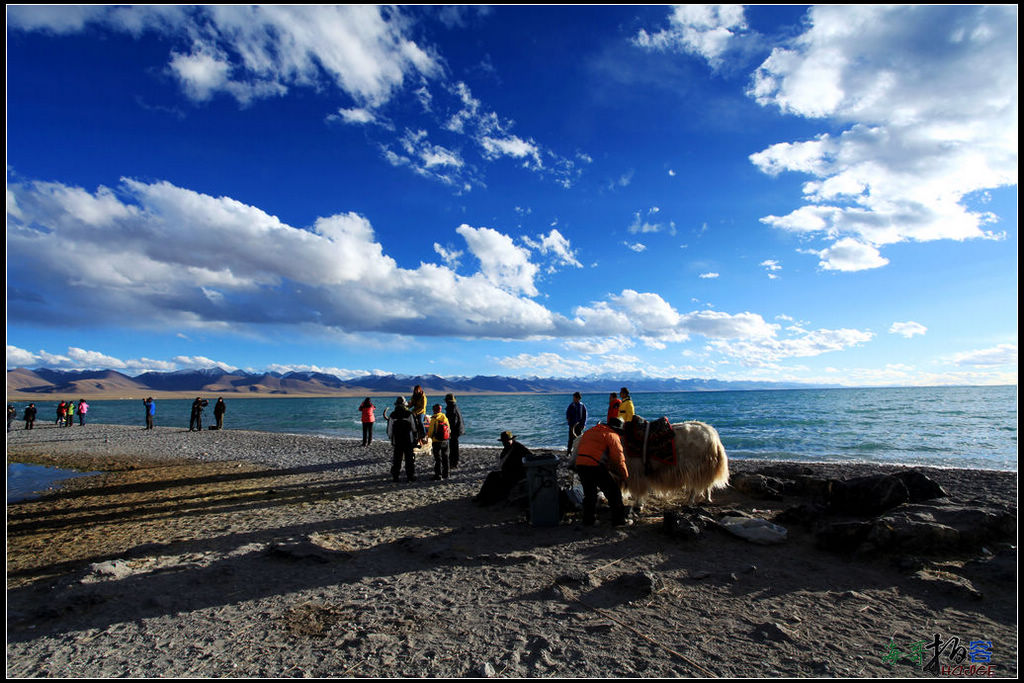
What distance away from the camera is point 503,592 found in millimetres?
5215

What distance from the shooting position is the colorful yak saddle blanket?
864cm

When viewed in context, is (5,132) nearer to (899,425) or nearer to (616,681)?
(616,681)

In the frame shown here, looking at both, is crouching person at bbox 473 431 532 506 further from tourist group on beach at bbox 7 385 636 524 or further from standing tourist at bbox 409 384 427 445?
standing tourist at bbox 409 384 427 445

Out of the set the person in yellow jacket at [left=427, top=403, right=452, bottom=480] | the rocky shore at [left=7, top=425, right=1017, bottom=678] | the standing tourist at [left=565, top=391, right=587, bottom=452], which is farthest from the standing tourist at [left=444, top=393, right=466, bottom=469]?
the standing tourist at [left=565, top=391, right=587, bottom=452]

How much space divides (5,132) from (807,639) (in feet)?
32.6

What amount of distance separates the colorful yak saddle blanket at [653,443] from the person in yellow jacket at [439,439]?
503cm

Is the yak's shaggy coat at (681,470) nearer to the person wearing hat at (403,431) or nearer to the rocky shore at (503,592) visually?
the rocky shore at (503,592)

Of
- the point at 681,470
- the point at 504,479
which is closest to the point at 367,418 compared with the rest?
the point at 504,479

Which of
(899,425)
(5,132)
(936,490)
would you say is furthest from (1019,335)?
(899,425)

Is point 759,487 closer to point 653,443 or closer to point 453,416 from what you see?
point 653,443

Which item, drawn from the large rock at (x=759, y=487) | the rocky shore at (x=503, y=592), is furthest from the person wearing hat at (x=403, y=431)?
the large rock at (x=759, y=487)

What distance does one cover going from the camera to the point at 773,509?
8.80 metres

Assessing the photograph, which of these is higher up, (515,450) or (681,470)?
(515,450)

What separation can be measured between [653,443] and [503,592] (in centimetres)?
451
